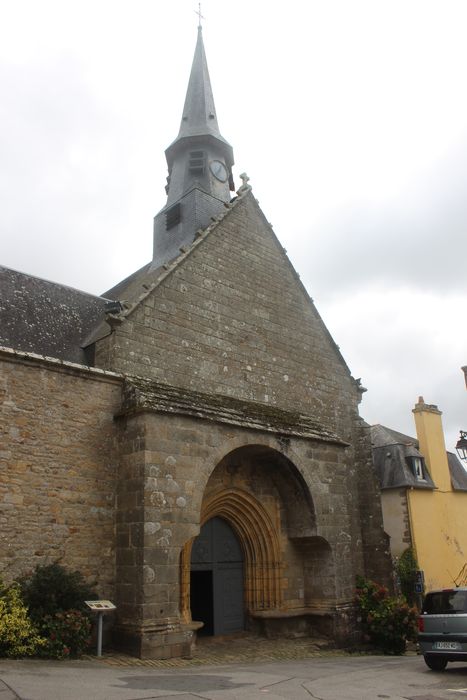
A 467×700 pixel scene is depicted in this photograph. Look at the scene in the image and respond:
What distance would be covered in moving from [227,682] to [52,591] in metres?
2.60

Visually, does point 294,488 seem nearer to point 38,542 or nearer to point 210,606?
point 210,606

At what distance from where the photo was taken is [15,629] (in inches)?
294

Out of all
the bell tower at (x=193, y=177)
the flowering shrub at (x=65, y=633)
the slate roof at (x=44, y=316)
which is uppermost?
the bell tower at (x=193, y=177)

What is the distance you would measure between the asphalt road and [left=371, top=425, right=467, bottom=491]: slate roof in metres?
10.0

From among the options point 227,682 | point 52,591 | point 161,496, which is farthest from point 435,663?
point 52,591

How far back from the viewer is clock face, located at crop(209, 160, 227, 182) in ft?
55.7

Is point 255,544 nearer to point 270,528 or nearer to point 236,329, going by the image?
point 270,528

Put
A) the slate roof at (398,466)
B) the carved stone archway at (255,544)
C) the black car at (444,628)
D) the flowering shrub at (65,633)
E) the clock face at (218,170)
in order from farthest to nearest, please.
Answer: the slate roof at (398,466)
the clock face at (218,170)
the carved stone archway at (255,544)
the black car at (444,628)
the flowering shrub at (65,633)

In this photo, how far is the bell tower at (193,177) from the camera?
15.5 m

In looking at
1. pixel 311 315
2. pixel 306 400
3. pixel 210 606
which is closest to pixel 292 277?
pixel 311 315

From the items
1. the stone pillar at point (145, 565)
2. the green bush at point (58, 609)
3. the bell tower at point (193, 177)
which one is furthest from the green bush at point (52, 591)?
the bell tower at point (193, 177)

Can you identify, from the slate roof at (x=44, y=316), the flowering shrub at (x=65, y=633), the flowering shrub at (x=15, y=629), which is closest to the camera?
the flowering shrub at (x=15, y=629)

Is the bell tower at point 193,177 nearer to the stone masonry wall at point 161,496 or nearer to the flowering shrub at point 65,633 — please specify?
the stone masonry wall at point 161,496

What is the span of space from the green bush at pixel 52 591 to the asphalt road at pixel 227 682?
2.53 ft
